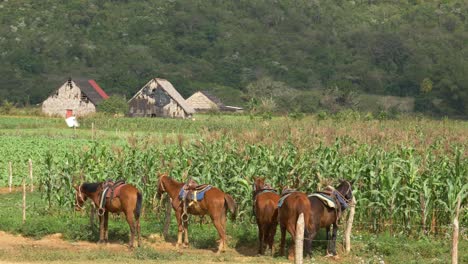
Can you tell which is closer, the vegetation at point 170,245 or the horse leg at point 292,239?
the horse leg at point 292,239

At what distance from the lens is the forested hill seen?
123919 millimetres

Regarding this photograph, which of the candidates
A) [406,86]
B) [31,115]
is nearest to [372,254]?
[31,115]

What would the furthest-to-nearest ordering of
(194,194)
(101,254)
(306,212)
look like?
(194,194), (101,254), (306,212)

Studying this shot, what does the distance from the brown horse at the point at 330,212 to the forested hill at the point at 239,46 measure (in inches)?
3563

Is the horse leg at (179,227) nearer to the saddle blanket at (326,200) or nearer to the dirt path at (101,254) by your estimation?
the dirt path at (101,254)

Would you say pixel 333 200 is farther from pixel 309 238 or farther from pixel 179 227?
pixel 179 227

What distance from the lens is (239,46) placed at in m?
148

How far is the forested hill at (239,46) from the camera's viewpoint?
124m

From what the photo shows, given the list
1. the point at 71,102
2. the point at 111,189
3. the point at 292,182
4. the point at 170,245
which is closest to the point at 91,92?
the point at 71,102

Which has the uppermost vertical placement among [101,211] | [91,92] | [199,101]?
[91,92]

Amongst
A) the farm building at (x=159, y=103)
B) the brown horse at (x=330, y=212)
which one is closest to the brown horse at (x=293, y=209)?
the brown horse at (x=330, y=212)

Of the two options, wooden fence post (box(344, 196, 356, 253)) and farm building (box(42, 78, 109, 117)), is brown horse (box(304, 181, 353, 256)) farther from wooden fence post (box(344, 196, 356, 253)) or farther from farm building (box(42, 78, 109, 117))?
farm building (box(42, 78, 109, 117))

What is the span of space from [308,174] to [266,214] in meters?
3.82

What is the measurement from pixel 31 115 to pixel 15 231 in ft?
191
